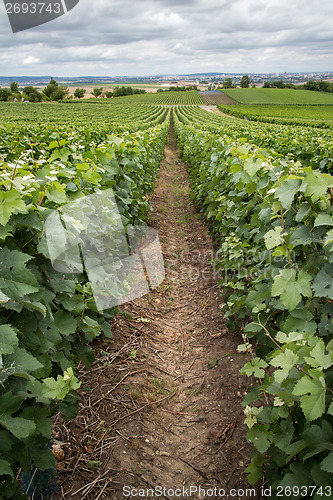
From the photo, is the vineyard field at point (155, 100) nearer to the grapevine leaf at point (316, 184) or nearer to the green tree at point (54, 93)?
the green tree at point (54, 93)

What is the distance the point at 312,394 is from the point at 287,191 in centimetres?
112

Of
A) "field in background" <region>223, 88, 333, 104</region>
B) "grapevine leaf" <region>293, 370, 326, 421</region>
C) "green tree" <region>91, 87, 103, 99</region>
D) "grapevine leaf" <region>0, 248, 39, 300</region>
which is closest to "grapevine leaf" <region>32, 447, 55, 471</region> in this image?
"grapevine leaf" <region>0, 248, 39, 300</region>

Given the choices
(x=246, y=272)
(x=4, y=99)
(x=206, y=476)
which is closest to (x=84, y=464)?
(x=206, y=476)

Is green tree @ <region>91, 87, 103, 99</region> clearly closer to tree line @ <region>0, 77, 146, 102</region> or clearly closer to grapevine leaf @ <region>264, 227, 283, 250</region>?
tree line @ <region>0, 77, 146, 102</region>

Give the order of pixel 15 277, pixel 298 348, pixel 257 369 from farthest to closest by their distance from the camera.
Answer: pixel 257 369 → pixel 298 348 → pixel 15 277

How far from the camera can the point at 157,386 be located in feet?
10.3

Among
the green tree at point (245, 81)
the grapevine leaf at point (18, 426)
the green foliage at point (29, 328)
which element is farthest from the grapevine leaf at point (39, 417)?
the green tree at point (245, 81)

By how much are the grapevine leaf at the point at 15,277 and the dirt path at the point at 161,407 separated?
1.46m

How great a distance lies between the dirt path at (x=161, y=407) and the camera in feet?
7.50

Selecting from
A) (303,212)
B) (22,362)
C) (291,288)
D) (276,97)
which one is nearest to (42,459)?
(22,362)

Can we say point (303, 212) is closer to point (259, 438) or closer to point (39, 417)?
point (259, 438)

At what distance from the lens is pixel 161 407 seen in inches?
115

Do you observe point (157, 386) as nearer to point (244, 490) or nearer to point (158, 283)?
point (244, 490)

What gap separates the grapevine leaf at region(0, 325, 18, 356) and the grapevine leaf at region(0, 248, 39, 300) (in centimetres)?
16
